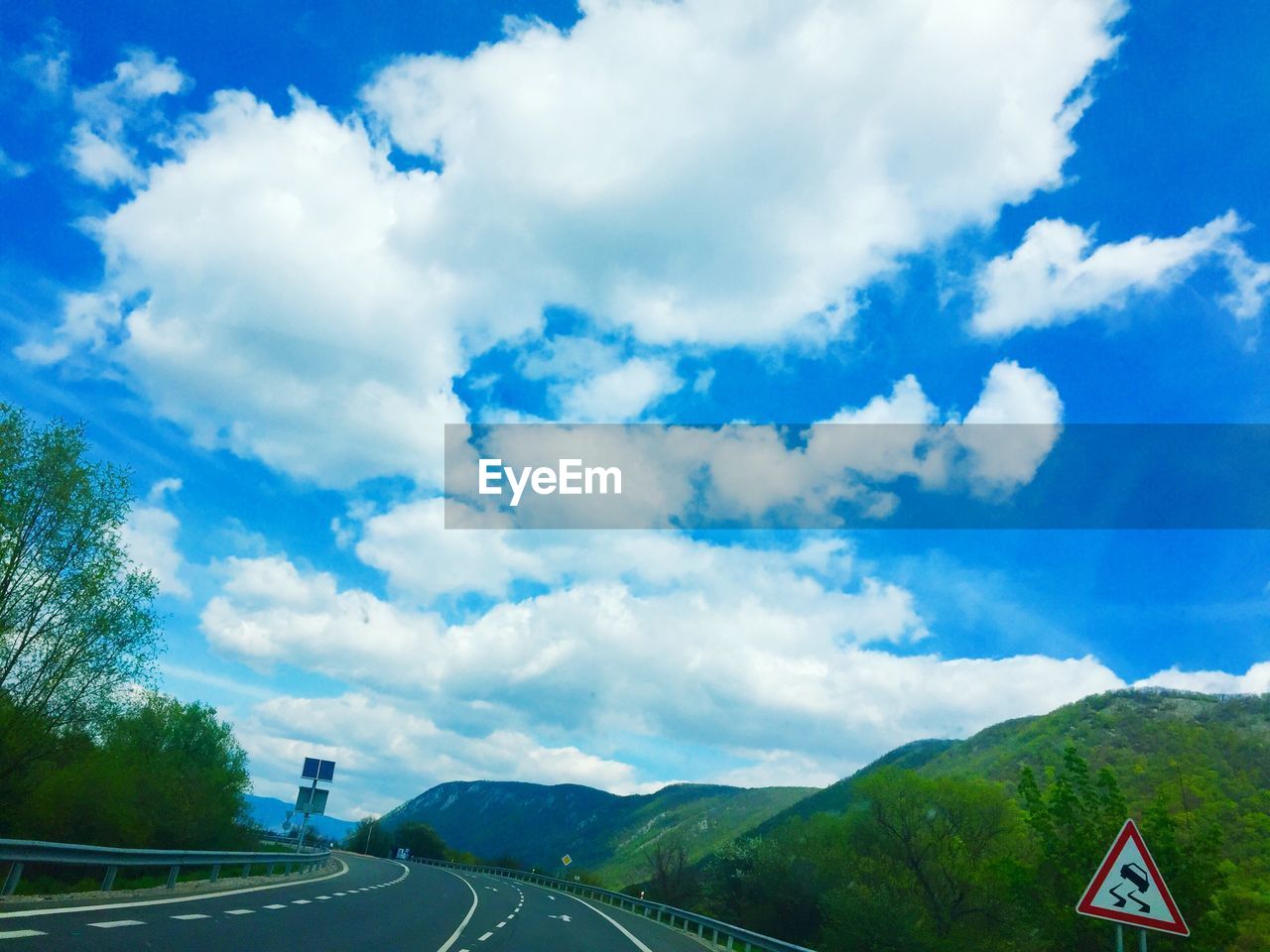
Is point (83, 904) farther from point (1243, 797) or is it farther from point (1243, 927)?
point (1243, 797)

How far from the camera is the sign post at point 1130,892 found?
8781 millimetres

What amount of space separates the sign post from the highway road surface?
32.9 ft

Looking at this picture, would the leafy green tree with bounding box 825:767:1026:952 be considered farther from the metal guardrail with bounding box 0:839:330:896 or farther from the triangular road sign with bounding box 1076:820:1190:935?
the triangular road sign with bounding box 1076:820:1190:935

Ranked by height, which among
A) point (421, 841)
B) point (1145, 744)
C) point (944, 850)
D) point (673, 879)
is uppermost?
point (1145, 744)

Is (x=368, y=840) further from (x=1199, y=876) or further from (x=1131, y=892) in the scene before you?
(x=1131, y=892)

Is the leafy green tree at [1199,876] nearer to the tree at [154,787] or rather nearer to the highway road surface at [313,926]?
the highway road surface at [313,926]

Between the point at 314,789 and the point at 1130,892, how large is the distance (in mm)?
48275

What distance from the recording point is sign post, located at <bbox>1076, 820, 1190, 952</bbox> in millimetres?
8781

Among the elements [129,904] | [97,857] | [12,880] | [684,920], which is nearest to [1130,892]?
[12,880]

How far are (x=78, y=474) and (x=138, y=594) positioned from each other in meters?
4.15

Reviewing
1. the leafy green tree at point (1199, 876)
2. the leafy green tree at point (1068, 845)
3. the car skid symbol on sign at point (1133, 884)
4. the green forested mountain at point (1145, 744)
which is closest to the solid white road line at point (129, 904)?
the car skid symbol on sign at point (1133, 884)

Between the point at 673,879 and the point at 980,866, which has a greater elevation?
the point at 980,866

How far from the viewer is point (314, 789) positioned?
4894cm

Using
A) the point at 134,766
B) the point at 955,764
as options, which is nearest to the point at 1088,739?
the point at 955,764
